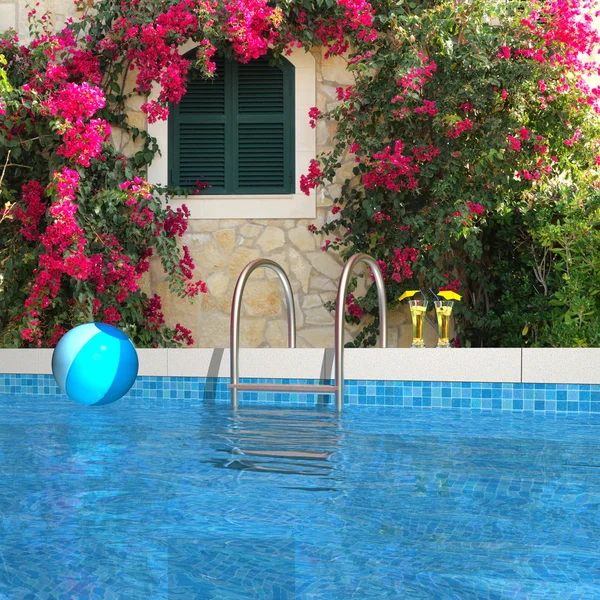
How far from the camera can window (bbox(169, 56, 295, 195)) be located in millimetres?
8477

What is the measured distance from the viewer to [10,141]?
7902 millimetres

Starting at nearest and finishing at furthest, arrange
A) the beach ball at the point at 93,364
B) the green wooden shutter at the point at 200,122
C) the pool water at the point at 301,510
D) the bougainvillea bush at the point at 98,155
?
the pool water at the point at 301,510
the beach ball at the point at 93,364
the bougainvillea bush at the point at 98,155
the green wooden shutter at the point at 200,122

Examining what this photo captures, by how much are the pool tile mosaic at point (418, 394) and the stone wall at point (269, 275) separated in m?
1.88

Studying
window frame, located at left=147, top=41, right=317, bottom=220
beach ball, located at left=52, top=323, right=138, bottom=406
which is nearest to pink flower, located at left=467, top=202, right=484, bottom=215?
window frame, located at left=147, top=41, right=317, bottom=220

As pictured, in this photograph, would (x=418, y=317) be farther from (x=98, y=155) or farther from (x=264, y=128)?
(x=98, y=155)

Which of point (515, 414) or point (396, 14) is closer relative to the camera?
point (515, 414)

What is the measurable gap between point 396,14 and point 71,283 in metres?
3.56

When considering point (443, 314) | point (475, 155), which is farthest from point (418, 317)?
point (475, 155)

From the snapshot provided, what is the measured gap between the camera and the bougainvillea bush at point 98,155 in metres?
7.55

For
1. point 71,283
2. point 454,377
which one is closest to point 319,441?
point 454,377

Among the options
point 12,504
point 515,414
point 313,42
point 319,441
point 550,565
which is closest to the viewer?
point 550,565

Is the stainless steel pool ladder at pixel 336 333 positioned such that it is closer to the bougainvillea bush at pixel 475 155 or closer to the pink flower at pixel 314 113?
the bougainvillea bush at pixel 475 155

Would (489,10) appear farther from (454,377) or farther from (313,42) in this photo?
(454,377)

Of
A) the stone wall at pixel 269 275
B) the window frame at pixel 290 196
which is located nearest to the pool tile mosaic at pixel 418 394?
the stone wall at pixel 269 275
